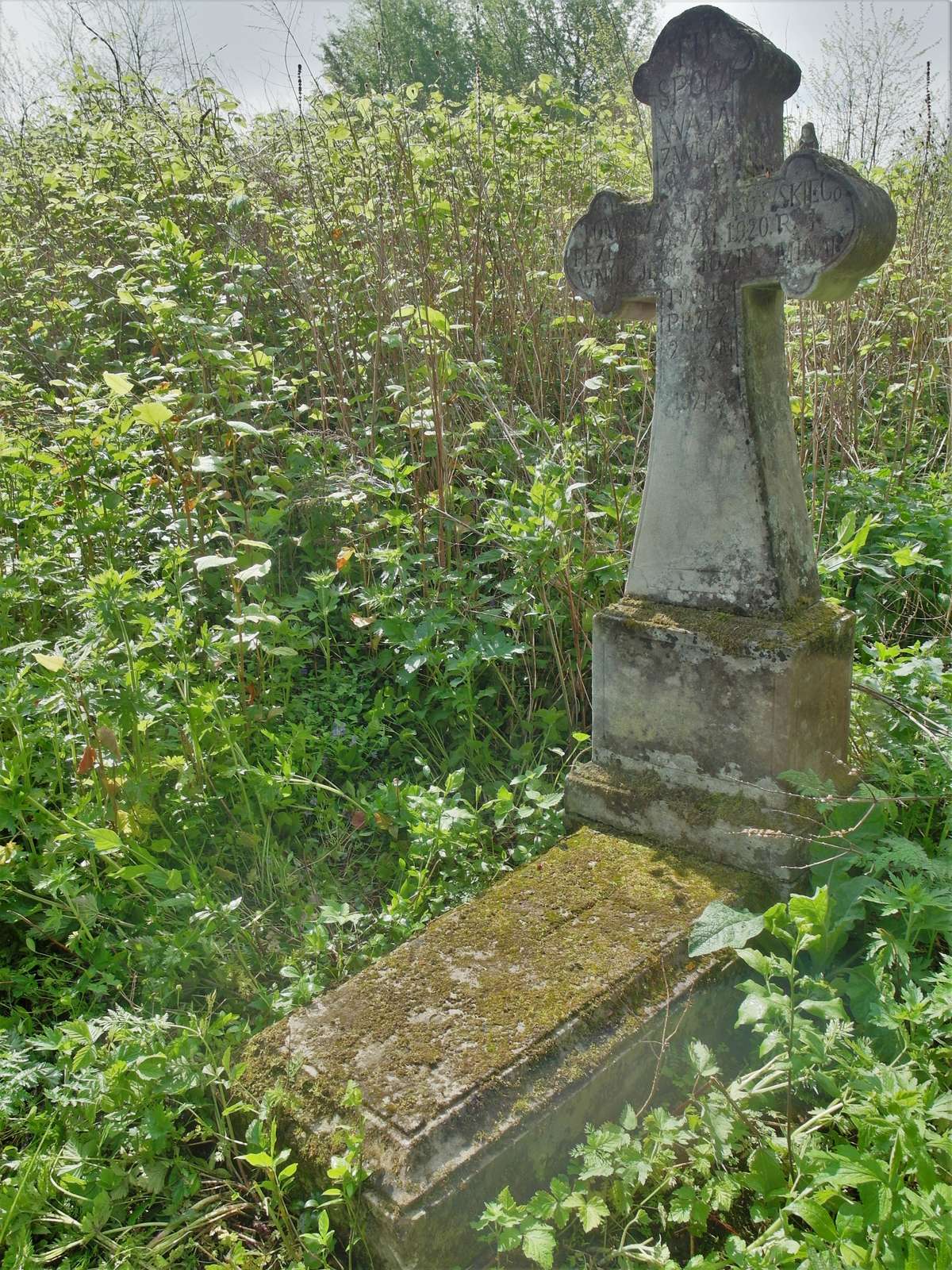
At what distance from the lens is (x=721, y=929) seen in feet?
5.73

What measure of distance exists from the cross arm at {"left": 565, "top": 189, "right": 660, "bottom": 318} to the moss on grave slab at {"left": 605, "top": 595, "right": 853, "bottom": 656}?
797 mm

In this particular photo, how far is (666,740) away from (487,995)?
0.87 meters

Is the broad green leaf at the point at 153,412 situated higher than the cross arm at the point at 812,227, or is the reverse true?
the cross arm at the point at 812,227

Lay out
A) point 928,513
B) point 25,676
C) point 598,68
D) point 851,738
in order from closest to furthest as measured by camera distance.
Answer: point 851,738
point 25,676
point 928,513
point 598,68

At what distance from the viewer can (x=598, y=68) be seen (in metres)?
5.05

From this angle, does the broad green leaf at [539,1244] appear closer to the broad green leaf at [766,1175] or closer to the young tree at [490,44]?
the broad green leaf at [766,1175]

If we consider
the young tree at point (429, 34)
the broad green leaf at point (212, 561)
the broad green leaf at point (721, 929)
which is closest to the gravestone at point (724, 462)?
the broad green leaf at point (721, 929)

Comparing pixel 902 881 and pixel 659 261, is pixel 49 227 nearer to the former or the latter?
pixel 659 261

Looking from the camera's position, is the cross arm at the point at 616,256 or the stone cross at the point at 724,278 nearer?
the stone cross at the point at 724,278

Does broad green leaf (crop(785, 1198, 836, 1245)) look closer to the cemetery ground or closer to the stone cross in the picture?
the cemetery ground

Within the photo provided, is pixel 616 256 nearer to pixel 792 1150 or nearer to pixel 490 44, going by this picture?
pixel 792 1150

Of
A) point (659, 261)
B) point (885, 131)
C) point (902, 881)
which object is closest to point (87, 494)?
point (659, 261)

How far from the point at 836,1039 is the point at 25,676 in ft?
8.40

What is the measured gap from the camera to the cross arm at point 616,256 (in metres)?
2.36
